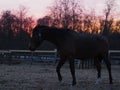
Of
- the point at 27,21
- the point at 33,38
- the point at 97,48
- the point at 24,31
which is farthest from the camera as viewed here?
the point at 27,21

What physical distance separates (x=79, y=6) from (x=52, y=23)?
4.93 meters

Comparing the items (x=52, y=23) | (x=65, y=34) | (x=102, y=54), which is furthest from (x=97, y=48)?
(x=52, y=23)

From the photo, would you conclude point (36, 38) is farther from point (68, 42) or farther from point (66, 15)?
point (66, 15)

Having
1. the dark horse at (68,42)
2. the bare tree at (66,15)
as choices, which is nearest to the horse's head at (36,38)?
the dark horse at (68,42)

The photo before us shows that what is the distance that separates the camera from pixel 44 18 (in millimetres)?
57531

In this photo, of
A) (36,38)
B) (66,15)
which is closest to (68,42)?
(36,38)

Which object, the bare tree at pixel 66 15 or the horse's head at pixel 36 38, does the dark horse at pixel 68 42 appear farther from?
the bare tree at pixel 66 15

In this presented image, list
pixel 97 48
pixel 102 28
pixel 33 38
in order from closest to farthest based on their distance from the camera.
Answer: pixel 33 38 < pixel 97 48 < pixel 102 28

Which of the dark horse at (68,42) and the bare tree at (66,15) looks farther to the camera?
the bare tree at (66,15)

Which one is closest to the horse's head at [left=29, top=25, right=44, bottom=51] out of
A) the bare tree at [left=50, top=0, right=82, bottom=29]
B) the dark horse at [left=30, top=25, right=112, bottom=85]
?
the dark horse at [left=30, top=25, right=112, bottom=85]

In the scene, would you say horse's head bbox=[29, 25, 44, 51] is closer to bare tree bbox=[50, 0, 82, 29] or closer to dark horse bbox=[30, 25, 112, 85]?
dark horse bbox=[30, 25, 112, 85]

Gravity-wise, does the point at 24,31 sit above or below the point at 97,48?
below

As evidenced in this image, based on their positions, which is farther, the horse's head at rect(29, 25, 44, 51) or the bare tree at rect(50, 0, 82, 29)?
the bare tree at rect(50, 0, 82, 29)

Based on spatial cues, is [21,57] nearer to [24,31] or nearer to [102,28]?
[102,28]
